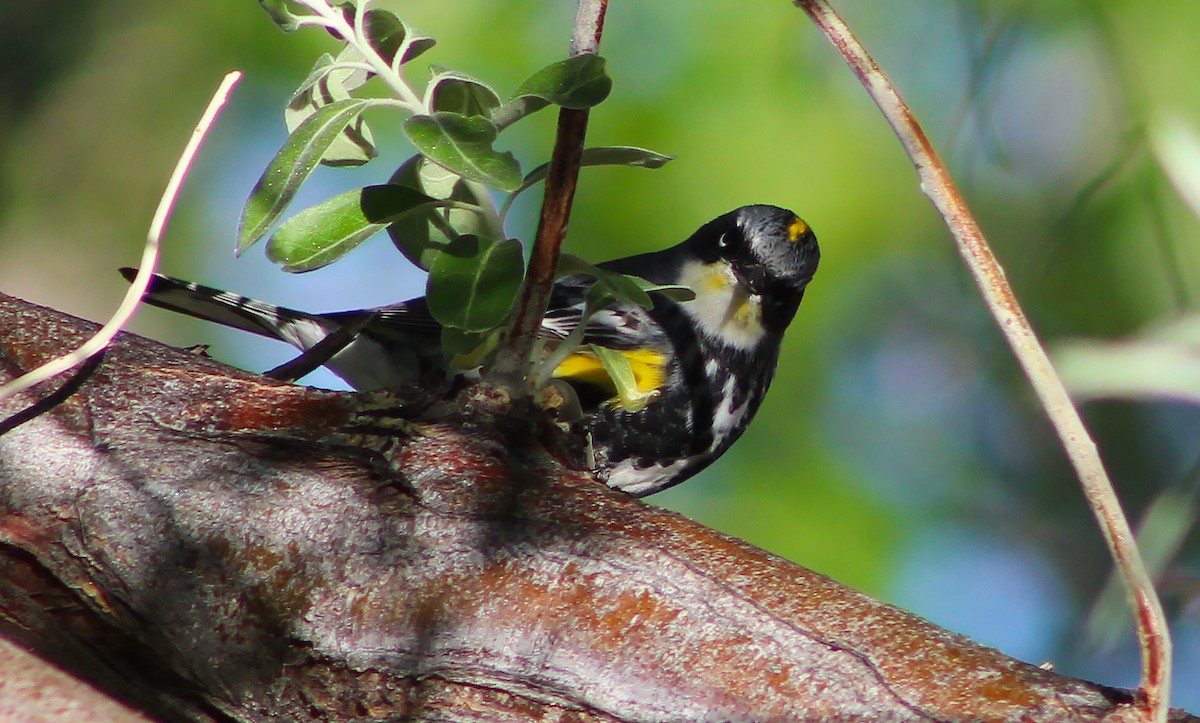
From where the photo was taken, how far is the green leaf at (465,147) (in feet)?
5.12

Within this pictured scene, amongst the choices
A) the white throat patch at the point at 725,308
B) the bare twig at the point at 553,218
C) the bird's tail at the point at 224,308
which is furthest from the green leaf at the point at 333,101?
the white throat patch at the point at 725,308

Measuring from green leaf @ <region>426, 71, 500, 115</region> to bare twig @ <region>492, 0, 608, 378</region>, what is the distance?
225 millimetres

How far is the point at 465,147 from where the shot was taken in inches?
62.4

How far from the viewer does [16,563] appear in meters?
1.38

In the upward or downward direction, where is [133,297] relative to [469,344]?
downward

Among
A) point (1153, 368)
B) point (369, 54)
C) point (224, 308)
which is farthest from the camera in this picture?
point (224, 308)

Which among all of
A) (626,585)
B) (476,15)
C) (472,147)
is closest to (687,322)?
(476,15)

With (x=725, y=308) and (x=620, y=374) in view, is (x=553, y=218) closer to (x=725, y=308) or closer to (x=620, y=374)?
(x=620, y=374)

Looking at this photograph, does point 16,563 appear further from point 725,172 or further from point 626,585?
point 725,172

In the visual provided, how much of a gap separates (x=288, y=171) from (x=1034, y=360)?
980 millimetres

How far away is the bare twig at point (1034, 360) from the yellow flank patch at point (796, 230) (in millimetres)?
2028

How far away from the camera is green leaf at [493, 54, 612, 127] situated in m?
1.50

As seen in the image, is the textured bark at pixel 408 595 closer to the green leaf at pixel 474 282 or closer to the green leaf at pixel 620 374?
the green leaf at pixel 474 282

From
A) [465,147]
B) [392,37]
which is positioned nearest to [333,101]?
[392,37]
